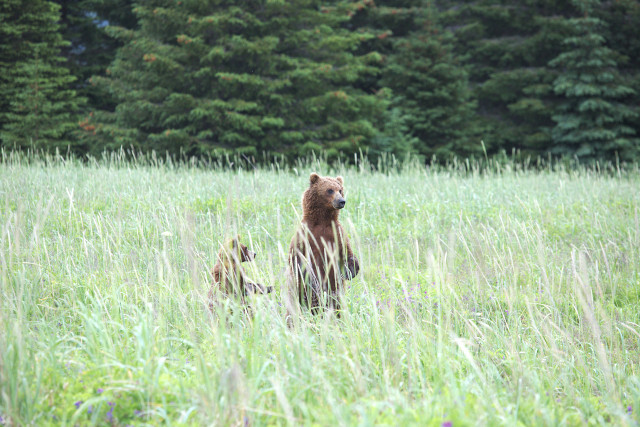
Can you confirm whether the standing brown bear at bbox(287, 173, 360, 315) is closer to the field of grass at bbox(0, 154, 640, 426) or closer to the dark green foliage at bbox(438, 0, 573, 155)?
the field of grass at bbox(0, 154, 640, 426)

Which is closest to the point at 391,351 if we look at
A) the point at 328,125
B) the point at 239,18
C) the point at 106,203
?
the point at 106,203

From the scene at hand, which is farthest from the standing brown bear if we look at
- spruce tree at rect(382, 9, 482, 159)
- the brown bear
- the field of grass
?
spruce tree at rect(382, 9, 482, 159)

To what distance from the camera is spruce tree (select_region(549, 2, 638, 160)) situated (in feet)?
49.8

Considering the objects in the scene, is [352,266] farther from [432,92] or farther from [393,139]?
[432,92]

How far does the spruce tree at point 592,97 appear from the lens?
1519 centimetres

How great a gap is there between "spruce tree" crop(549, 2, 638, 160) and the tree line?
0.21ft

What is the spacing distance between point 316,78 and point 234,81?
2365mm

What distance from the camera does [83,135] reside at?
13.4 metres

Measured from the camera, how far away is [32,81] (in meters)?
13.8

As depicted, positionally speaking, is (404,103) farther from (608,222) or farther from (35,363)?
(35,363)

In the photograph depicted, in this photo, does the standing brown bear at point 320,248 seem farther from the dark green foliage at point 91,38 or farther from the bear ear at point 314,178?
the dark green foliage at point 91,38

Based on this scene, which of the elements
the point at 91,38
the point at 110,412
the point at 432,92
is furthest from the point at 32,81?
the point at 110,412

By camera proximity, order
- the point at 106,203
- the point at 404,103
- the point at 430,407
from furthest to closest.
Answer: the point at 404,103 → the point at 106,203 → the point at 430,407

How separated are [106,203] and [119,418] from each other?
413 cm
